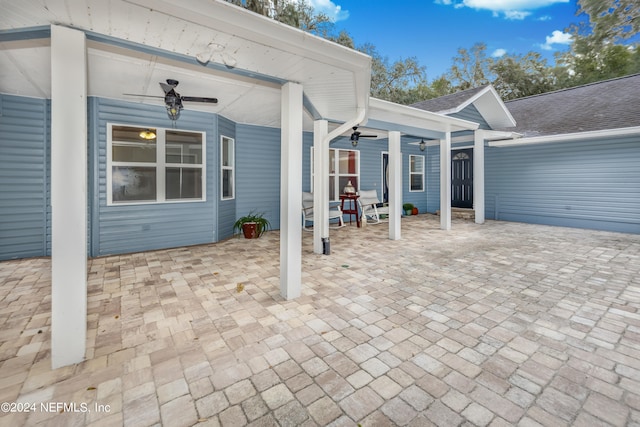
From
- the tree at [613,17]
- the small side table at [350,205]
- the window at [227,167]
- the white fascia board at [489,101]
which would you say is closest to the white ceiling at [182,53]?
the window at [227,167]

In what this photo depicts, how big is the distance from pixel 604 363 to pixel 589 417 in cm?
71

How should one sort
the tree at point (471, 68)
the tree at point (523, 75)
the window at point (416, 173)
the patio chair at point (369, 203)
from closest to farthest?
the patio chair at point (369, 203), the window at point (416, 173), the tree at point (523, 75), the tree at point (471, 68)

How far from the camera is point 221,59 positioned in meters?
2.35

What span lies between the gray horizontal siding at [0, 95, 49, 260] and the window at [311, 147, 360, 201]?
5975 millimetres

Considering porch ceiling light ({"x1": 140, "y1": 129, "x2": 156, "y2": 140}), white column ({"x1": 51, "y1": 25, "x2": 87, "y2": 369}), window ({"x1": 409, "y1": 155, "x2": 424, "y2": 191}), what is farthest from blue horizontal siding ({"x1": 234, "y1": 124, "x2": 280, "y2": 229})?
window ({"x1": 409, "y1": 155, "x2": 424, "y2": 191})

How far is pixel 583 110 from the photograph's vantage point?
7.96 m

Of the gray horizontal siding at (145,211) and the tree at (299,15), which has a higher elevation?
the tree at (299,15)

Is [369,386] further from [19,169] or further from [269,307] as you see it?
[19,169]

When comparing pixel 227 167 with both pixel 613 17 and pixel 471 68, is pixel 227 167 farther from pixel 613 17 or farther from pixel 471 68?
pixel 471 68

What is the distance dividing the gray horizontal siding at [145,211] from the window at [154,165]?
121 millimetres

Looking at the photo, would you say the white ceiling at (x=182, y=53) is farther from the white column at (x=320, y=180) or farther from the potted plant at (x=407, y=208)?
the potted plant at (x=407, y=208)

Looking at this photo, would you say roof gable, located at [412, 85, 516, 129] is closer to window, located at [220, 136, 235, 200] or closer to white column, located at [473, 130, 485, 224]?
white column, located at [473, 130, 485, 224]

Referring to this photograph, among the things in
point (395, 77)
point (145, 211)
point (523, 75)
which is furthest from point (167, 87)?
point (523, 75)

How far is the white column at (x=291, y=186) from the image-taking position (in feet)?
9.68
